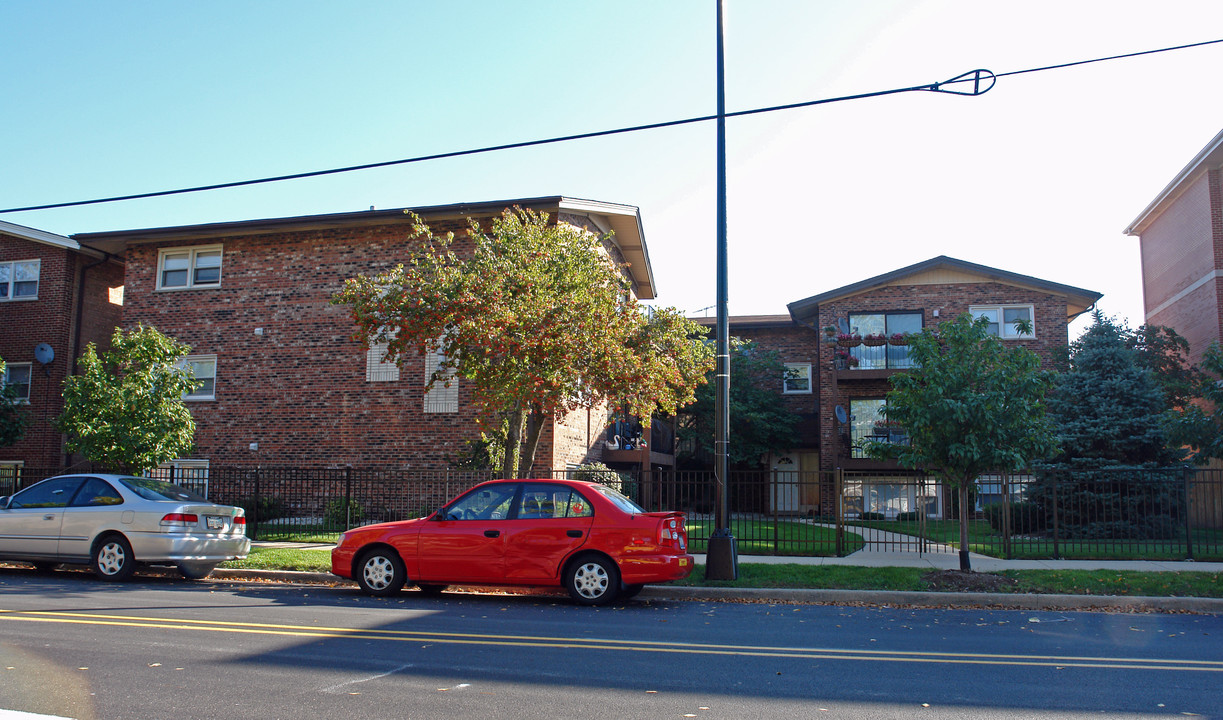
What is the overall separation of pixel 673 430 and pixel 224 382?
44.3 feet

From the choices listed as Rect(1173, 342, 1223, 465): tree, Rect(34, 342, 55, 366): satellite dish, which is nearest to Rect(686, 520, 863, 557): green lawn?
Rect(1173, 342, 1223, 465): tree

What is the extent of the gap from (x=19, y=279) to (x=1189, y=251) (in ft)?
111

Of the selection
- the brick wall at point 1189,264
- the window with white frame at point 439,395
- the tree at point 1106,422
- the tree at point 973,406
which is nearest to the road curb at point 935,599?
the tree at point 973,406

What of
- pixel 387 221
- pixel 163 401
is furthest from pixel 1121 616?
pixel 387 221

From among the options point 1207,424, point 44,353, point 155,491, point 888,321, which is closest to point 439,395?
point 155,491

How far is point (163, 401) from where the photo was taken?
1631 cm

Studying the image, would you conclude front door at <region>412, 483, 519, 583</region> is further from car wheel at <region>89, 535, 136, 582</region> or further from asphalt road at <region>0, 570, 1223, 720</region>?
car wheel at <region>89, 535, 136, 582</region>

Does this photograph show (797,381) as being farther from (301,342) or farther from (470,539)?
(470,539)

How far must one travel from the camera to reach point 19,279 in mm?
25609

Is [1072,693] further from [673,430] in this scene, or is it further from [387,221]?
[673,430]

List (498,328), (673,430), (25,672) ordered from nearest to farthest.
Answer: (25,672), (498,328), (673,430)

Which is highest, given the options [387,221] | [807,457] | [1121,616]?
[387,221]

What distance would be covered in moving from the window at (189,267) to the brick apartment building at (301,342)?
0.03m

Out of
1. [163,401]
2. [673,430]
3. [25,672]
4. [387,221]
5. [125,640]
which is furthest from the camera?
[673,430]
